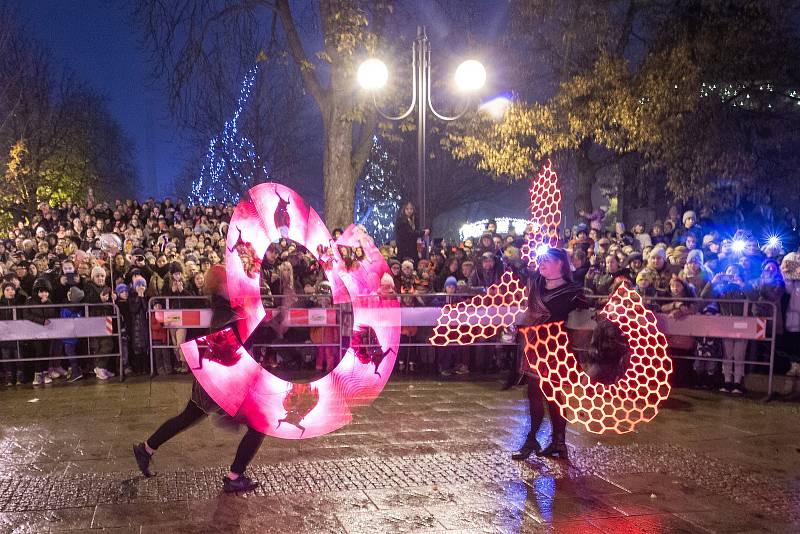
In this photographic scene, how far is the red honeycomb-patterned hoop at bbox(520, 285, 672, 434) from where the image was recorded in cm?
635

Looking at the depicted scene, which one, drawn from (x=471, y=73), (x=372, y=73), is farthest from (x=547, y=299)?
(x=372, y=73)

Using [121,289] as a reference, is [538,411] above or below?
below

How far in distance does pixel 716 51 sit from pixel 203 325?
12770mm

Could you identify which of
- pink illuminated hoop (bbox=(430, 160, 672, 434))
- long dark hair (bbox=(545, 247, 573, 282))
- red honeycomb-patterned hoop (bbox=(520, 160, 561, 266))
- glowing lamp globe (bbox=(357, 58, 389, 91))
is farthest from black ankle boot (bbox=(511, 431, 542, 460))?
glowing lamp globe (bbox=(357, 58, 389, 91))

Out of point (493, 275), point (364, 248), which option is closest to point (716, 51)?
point (493, 275)

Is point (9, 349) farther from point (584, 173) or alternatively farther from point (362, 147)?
point (584, 173)

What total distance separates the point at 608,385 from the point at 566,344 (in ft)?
5.09

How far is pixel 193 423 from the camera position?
5699 mm

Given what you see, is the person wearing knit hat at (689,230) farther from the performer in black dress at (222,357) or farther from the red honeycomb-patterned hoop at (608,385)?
the performer in black dress at (222,357)

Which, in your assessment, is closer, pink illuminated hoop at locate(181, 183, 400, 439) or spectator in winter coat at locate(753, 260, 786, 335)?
pink illuminated hoop at locate(181, 183, 400, 439)

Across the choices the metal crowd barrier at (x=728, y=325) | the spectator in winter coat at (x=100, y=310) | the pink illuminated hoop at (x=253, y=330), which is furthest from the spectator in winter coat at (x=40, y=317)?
the metal crowd barrier at (x=728, y=325)

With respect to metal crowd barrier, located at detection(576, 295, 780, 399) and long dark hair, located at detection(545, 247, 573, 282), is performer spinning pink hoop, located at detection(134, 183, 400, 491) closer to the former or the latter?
long dark hair, located at detection(545, 247, 573, 282)

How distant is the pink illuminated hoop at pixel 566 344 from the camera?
642 cm

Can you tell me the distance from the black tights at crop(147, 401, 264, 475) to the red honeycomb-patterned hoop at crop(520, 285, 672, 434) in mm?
2575
